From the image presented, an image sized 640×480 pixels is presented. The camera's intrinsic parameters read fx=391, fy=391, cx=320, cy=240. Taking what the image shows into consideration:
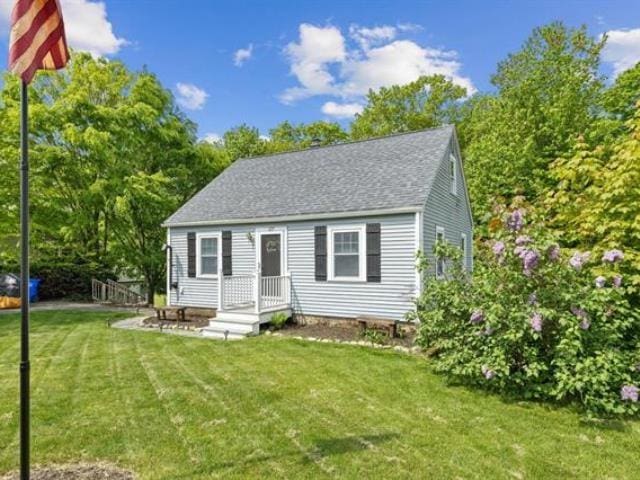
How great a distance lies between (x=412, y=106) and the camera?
31953 mm

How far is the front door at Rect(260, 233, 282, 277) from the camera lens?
11.0m

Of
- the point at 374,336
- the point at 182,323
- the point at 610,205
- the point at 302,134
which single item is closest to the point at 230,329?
the point at 182,323

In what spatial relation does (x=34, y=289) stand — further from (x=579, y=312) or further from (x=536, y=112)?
(x=536, y=112)

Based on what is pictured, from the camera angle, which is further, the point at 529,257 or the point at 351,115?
the point at 351,115

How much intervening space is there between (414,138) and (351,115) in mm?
23817

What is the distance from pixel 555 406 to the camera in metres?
4.93

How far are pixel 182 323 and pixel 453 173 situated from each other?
9314mm

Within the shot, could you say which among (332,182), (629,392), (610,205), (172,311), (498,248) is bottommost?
(172,311)

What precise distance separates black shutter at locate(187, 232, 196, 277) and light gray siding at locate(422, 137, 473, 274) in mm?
7043

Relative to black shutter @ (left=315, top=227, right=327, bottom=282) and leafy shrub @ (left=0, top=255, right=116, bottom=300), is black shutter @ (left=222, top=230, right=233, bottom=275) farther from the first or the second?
leafy shrub @ (left=0, top=255, right=116, bottom=300)

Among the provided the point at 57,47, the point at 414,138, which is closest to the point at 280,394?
the point at 57,47

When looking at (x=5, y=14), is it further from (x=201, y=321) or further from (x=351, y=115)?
(x=351, y=115)

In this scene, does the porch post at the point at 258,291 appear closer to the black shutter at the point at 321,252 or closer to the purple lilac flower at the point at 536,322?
the black shutter at the point at 321,252

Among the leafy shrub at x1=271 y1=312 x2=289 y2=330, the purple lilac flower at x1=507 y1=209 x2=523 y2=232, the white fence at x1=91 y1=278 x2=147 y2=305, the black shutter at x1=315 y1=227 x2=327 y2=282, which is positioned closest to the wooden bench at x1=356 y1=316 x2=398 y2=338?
the black shutter at x1=315 y1=227 x2=327 y2=282
